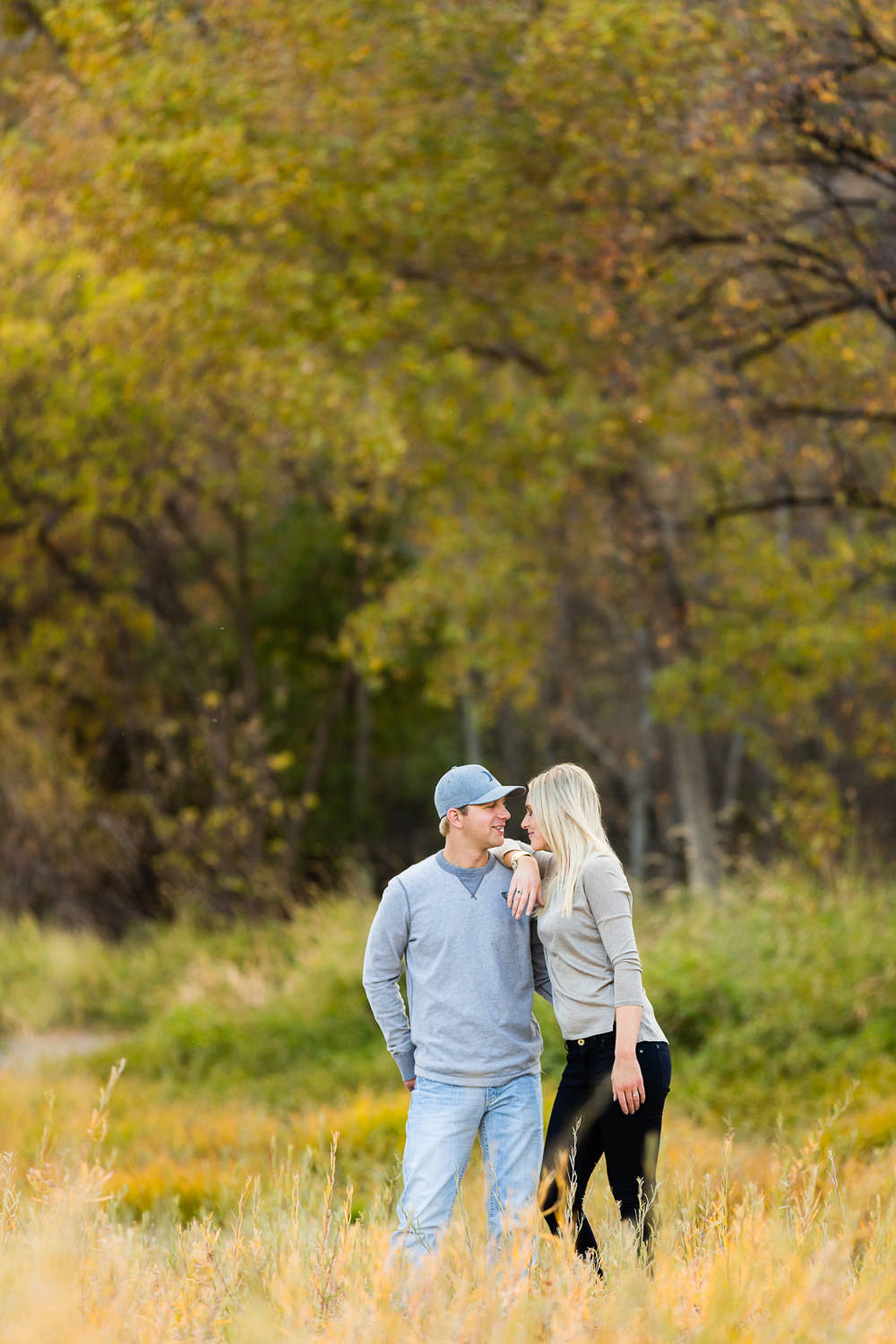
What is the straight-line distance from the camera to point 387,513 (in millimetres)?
15680

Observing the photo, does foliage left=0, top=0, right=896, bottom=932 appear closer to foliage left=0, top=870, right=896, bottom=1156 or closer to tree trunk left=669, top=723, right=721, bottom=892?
tree trunk left=669, top=723, right=721, bottom=892

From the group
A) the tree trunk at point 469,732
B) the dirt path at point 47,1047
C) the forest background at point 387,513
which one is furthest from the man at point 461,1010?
the tree trunk at point 469,732

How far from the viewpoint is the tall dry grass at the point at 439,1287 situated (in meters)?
3.27

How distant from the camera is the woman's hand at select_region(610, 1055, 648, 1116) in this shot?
4035mm

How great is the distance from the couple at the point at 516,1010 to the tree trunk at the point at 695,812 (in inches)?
365

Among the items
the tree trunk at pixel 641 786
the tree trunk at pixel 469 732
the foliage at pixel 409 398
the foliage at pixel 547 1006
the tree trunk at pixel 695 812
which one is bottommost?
the tree trunk at pixel 641 786

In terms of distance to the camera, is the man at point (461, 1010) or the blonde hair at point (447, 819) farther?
the blonde hair at point (447, 819)

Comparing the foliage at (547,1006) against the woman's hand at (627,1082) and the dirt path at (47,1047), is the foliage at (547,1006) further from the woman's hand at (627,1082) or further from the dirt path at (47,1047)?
the woman's hand at (627,1082)

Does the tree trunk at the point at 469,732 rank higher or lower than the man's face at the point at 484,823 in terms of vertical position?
lower

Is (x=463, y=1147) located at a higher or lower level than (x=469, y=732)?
higher

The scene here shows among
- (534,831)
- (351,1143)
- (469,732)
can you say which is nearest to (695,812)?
(469,732)

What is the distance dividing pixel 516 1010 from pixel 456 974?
20cm

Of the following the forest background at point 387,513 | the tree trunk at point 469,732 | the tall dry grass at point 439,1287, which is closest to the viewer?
the tall dry grass at point 439,1287

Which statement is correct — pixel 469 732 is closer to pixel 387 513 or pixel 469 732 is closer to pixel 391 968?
pixel 387 513
